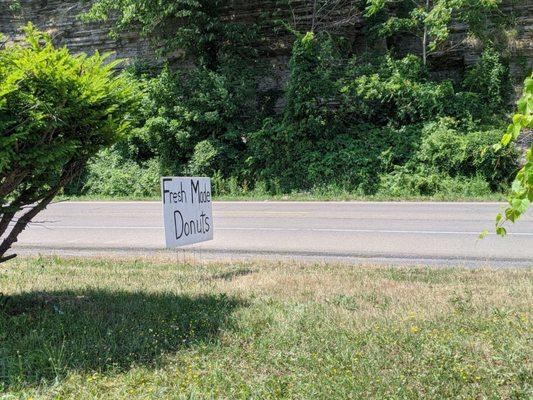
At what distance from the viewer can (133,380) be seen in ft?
12.9

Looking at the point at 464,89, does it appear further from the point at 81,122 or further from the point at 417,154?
the point at 81,122

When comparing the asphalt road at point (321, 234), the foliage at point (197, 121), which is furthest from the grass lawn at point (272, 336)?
the foliage at point (197, 121)

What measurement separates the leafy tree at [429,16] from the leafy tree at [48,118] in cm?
1784

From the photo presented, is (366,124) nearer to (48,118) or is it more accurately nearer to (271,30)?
(271,30)

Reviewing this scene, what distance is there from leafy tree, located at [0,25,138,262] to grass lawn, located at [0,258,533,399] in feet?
4.27

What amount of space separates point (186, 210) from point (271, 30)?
63.6ft

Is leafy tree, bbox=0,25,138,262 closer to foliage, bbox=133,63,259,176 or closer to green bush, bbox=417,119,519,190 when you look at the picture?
green bush, bbox=417,119,519,190

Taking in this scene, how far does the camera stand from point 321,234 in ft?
40.1

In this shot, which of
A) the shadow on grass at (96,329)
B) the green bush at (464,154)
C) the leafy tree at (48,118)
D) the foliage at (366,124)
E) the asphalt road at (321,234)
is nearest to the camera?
the shadow on grass at (96,329)

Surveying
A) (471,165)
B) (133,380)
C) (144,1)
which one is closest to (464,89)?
(471,165)

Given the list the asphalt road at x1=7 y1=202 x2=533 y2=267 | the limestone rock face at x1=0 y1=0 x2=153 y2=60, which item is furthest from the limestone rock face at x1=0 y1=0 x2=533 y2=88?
the asphalt road at x1=7 y1=202 x2=533 y2=267

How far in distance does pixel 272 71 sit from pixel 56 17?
1205 cm

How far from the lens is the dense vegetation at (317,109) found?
65.6 ft

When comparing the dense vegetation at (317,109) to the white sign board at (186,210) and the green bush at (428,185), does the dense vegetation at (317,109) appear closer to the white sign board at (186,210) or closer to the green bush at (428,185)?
the green bush at (428,185)
